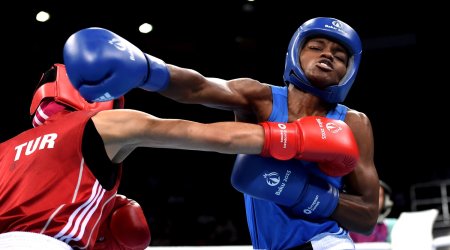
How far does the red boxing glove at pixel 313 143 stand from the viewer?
1.85 metres

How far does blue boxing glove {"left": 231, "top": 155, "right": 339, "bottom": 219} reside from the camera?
1.94 metres

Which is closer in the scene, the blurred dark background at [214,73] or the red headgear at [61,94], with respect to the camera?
the red headgear at [61,94]

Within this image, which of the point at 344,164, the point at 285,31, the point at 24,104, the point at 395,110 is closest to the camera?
the point at 344,164

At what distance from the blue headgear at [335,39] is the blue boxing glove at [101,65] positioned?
0.69 m

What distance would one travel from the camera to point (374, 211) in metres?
2.16

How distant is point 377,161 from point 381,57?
1.86 metres

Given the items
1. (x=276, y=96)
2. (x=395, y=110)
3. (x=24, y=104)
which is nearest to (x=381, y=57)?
(x=395, y=110)

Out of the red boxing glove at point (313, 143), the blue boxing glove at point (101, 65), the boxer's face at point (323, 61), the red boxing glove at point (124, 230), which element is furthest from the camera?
the boxer's face at point (323, 61)

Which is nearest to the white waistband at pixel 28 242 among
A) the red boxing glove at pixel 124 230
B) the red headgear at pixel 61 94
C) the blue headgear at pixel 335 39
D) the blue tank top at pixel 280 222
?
the red boxing glove at pixel 124 230

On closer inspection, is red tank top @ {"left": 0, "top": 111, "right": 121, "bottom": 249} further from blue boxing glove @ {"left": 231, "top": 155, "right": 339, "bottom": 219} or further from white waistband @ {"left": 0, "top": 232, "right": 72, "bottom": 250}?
blue boxing glove @ {"left": 231, "top": 155, "right": 339, "bottom": 219}

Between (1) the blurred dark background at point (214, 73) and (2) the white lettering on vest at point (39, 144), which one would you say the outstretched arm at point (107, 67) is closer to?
(2) the white lettering on vest at point (39, 144)

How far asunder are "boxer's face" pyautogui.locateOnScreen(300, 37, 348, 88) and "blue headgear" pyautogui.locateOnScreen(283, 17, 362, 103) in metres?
0.02

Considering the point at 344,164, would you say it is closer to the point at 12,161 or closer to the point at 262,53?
the point at 12,161

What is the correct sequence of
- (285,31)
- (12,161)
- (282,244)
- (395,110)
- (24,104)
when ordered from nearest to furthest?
(12,161) < (282,244) < (24,104) < (285,31) < (395,110)
